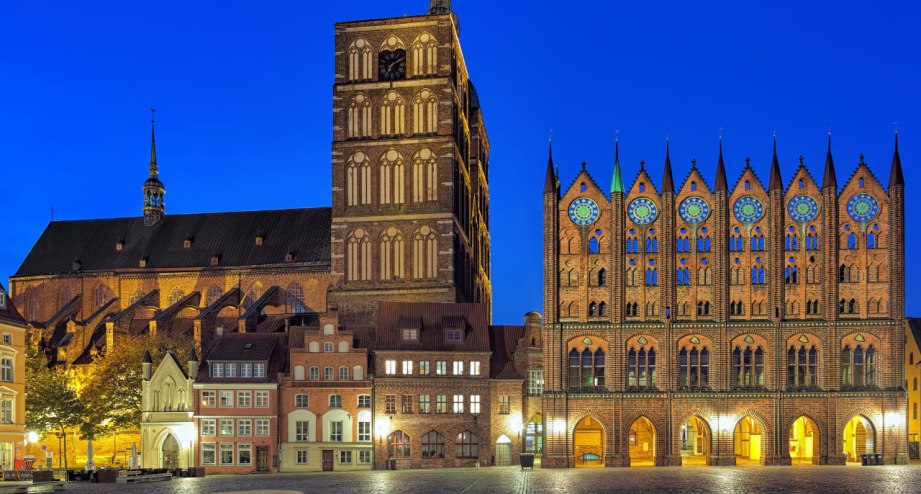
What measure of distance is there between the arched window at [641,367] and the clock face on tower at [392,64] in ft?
121

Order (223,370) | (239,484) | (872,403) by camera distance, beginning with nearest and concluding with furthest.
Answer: (239,484) < (872,403) < (223,370)

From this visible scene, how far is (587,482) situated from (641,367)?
21341 mm

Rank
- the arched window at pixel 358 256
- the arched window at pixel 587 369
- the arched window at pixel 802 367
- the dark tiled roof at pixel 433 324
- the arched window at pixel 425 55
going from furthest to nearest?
the arched window at pixel 425 55 < the arched window at pixel 358 256 < the dark tiled roof at pixel 433 324 < the arched window at pixel 587 369 < the arched window at pixel 802 367

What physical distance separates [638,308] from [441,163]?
2856 cm

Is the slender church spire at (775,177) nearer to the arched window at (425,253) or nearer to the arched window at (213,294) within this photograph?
the arched window at (425,253)

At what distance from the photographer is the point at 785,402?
7625cm

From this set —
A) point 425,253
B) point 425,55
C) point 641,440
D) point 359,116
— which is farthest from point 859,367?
point 359,116

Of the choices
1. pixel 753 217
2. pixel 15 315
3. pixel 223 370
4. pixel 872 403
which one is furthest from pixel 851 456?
pixel 15 315

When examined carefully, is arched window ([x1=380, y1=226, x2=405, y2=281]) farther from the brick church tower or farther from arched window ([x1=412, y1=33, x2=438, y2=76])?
arched window ([x1=412, y1=33, x2=438, y2=76])

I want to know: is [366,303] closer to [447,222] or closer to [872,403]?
[447,222]

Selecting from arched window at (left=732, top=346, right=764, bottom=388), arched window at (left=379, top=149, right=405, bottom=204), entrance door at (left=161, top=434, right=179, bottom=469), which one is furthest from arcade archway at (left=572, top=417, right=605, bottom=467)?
entrance door at (left=161, top=434, right=179, bottom=469)

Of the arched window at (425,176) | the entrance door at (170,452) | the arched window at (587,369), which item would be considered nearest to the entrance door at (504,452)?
the arched window at (587,369)

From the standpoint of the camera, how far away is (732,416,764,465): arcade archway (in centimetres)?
7778

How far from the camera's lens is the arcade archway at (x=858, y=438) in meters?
75.8
